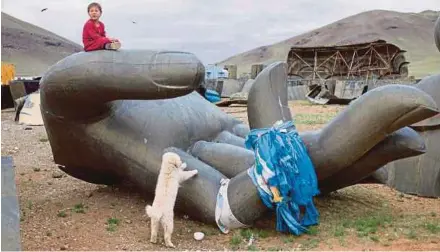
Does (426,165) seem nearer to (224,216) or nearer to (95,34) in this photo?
(224,216)

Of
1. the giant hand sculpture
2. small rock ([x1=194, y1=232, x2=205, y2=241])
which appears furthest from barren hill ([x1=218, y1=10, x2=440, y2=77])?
small rock ([x1=194, y1=232, x2=205, y2=241])

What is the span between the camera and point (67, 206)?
18.0 feet

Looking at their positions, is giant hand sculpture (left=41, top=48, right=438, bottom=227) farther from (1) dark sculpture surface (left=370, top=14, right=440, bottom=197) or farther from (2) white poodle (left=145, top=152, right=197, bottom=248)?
(1) dark sculpture surface (left=370, top=14, right=440, bottom=197)

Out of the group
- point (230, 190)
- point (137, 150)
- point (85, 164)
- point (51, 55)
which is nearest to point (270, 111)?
point (230, 190)

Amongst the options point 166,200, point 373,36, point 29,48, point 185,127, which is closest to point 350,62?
point 29,48

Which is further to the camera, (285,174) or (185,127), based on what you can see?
(185,127)

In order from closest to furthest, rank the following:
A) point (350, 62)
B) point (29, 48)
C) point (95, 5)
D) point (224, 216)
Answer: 1. point (224, 216)
2. point (95, 5)
3. point (350, 62)
4. point (29, 48)

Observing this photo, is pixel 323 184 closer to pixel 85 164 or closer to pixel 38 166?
pixel 85 164

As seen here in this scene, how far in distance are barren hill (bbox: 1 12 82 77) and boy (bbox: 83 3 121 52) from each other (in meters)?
29.6

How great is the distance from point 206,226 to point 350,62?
22.3 meters

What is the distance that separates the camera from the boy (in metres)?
4.61

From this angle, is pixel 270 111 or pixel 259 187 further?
pixel 270 111

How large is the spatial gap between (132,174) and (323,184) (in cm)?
157

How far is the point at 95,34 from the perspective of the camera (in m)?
4.71
